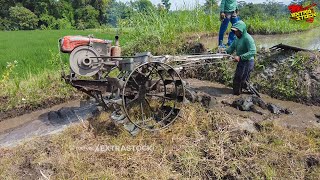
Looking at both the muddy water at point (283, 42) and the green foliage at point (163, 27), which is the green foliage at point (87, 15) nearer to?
the green foliage at point (163, 27)

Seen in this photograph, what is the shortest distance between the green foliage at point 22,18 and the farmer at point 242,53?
3156 cm

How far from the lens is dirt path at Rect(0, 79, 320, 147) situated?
177 inches

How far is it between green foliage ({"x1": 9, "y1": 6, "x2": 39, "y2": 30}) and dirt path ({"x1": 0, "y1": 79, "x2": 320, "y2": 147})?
29.7 m

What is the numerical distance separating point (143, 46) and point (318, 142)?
511 centimetres

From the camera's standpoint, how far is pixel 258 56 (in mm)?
5922

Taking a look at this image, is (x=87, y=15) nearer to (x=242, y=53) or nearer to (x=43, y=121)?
(x=43, y=121)

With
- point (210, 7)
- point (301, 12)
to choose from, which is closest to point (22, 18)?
point (210, 7)

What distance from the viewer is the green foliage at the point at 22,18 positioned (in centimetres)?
3162

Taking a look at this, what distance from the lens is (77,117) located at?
210 inches

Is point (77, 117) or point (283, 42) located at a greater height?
point (283, 42)

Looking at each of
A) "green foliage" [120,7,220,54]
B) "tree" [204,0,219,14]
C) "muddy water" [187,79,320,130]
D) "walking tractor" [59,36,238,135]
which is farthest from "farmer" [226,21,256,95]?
"tree" [204,0,219,14]

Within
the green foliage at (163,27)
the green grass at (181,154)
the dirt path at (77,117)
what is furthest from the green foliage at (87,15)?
the green grass at (181,154)

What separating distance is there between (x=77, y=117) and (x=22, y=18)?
A: 3094 centimetres

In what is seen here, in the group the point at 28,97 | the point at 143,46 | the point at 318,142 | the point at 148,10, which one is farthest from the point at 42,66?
the point at 318,142
